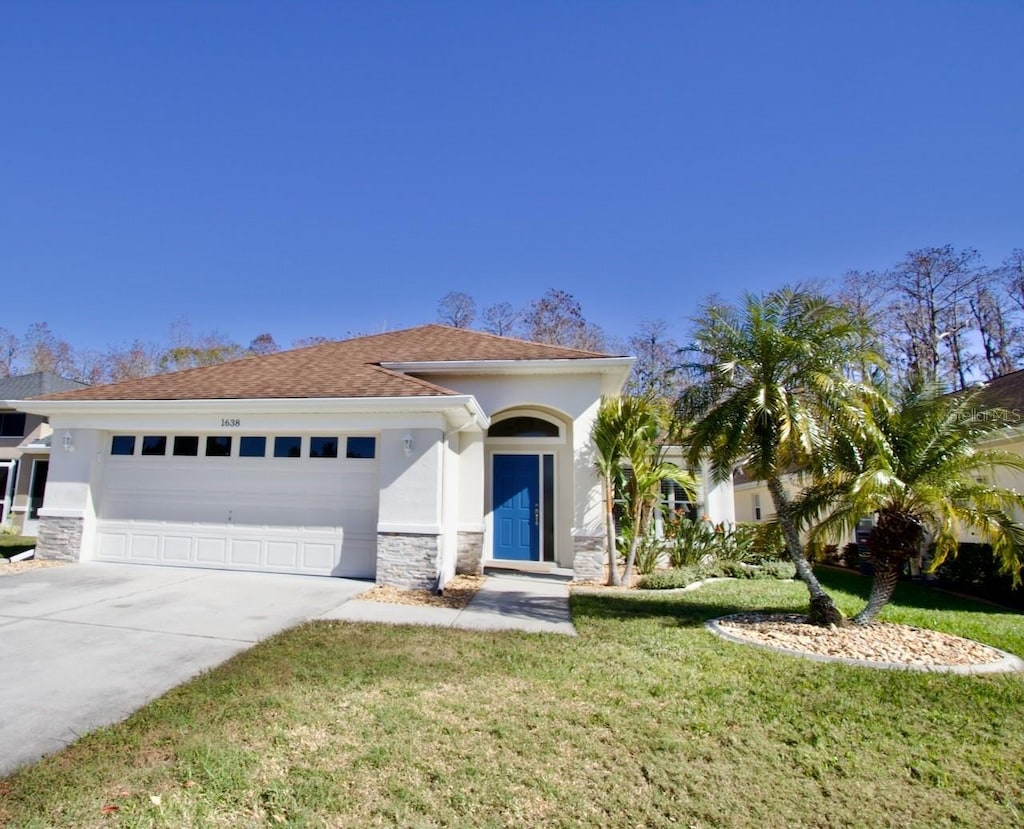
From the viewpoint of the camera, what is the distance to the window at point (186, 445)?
10.5m

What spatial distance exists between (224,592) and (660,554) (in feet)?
31.5

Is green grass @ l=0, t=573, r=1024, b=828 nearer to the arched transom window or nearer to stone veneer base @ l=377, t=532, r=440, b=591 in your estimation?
stone veneer base @ l=377, t=532, r=440, b=591

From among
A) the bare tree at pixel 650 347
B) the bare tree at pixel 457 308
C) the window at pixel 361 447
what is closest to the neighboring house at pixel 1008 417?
the window at pixel 361 447

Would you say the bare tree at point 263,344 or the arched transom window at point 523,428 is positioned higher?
the bare tree at point 263,344

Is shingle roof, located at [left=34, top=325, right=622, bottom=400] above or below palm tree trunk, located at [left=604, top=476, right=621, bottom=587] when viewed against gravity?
above

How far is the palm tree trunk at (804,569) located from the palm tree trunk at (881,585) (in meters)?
0.31

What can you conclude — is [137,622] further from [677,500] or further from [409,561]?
[677,500]

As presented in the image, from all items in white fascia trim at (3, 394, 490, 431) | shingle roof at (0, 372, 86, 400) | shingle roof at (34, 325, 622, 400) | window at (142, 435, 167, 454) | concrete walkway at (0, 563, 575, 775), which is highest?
shingle roof at (0, 372, 86, 400)

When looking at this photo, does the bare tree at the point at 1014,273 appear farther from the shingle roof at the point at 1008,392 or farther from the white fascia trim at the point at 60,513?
the white fascia trim at the point at 60,513

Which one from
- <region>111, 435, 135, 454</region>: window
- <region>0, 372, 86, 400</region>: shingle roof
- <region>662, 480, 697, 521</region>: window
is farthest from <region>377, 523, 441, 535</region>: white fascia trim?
<region>0, 372, 86, 400</region>: shingle roof

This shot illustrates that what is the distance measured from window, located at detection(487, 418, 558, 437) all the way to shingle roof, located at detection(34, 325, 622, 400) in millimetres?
1786

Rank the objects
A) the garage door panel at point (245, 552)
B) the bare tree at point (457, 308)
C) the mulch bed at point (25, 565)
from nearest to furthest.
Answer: the mulch bed at point (25, 565), the garage door panel at point (245, 552), the bare tree at point (457, 308)

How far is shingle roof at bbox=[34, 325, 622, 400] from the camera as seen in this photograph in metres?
10.1

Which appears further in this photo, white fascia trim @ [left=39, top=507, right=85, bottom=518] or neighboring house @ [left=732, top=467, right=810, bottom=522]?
neighboring house @ [left=732, top=467, right=810, bottom=522]
